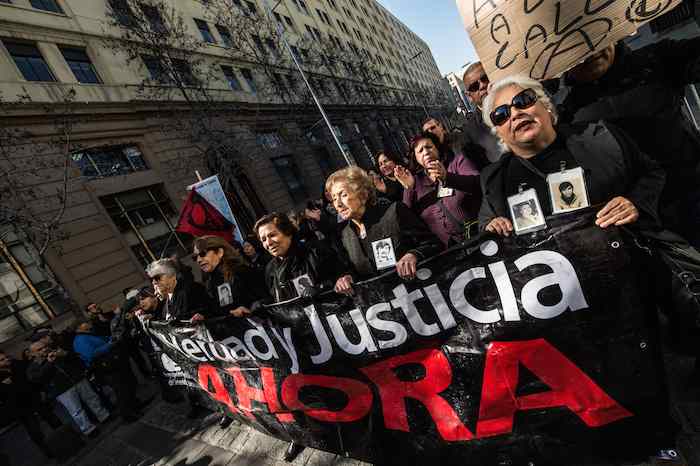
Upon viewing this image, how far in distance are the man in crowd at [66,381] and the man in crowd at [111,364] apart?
0.22 meters

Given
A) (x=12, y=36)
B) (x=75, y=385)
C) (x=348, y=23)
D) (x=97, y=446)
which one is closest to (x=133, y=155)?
(x=12, y=36)

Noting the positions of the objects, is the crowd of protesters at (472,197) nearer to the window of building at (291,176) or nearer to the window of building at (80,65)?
the window of building at (80,65)

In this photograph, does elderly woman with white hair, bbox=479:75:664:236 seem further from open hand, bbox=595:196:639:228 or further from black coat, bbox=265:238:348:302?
black coat, bbox=265:238:348:302

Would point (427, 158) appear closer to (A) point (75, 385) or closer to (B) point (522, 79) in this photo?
(B) point (522, 79)

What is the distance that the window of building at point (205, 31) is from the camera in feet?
56.0

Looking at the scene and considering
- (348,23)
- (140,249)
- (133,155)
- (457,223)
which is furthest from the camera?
(348,23)

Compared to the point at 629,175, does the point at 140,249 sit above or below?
above

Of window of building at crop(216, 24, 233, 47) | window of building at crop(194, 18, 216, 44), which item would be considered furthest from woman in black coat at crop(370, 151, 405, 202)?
window of building at crop(216, 24, 233, 47)

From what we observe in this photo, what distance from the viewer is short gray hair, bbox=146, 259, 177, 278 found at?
3.69m

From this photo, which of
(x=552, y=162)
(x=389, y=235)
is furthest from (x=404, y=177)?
(x=552, y=162)

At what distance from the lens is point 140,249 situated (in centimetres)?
1115

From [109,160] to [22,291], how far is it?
192 inches

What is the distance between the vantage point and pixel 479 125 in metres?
3.13

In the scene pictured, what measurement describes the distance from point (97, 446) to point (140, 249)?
7.96m
